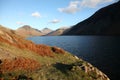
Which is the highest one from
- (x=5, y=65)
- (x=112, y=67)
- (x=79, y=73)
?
(x=5, y=65)

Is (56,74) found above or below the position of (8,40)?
below

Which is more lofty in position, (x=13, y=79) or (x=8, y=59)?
(x=8, y=59)

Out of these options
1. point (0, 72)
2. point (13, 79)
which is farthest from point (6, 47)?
point (13, 79)

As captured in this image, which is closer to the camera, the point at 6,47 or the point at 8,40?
the point at 6,47

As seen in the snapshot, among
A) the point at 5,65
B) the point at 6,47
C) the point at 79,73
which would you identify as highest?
the point at 6,47

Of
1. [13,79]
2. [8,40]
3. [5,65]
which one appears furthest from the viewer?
[8,40]

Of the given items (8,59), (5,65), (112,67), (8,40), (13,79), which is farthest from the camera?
(112,67)

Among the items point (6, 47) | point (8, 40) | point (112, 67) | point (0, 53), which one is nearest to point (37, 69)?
point (0, 53)

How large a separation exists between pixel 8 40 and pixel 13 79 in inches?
586

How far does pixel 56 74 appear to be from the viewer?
2445 centimetres

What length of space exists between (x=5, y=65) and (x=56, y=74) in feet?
23.3

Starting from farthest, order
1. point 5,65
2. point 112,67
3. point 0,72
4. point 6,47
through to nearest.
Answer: point 112,67 → point 6,47 → point 5,65 → point 0,72

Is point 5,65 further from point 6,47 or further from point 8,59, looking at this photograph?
point 6,47

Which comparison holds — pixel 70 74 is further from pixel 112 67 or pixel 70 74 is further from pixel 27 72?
pixel 112 67
